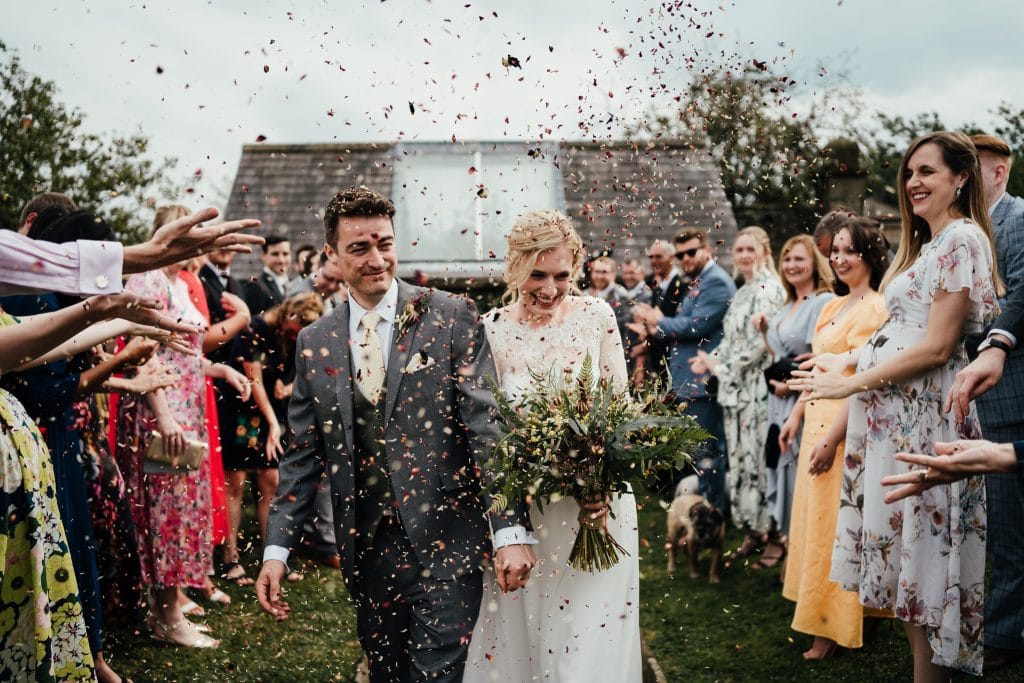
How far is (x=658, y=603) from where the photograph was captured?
6.31 m

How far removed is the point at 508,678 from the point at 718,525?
3391 millimetres

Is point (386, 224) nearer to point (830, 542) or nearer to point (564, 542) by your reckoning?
point (564, 542)

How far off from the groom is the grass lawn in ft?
6.18

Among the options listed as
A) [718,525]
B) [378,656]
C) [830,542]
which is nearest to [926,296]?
[830,542]

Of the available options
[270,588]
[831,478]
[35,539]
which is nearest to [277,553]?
[270,588]

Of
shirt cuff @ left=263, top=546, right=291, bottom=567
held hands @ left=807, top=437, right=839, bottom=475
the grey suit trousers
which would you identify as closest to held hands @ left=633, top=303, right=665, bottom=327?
held hands @ left=807, top=437, right=839, bottom=475

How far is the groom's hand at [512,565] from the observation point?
317cm

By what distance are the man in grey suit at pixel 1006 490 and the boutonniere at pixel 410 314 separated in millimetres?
2917

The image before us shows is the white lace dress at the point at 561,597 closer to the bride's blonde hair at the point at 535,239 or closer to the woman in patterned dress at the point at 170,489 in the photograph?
the bride's blonde hair at the point at 535,239

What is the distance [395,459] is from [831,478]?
2.86 m

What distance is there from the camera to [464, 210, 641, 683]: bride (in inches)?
139

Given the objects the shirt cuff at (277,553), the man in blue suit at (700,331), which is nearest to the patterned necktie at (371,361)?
the shirt cuff at (277,553)

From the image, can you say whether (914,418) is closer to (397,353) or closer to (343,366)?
(397,353)

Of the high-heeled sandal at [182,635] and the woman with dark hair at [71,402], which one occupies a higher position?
the woman with dark hair at [71,402]
